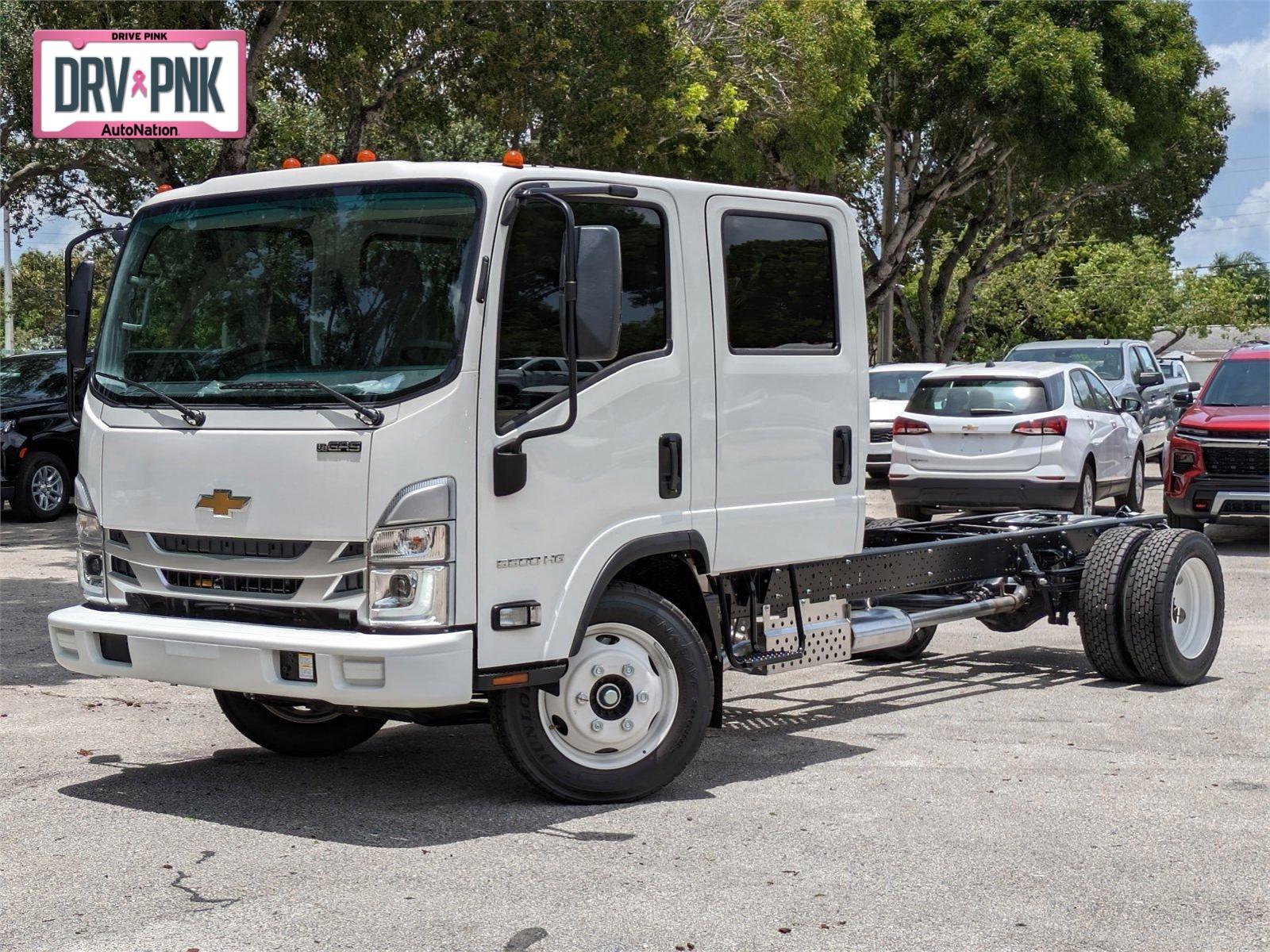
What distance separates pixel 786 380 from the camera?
7.07 metres

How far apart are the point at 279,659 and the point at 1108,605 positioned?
4.78m

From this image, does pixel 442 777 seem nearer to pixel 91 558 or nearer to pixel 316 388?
pixel 91 558

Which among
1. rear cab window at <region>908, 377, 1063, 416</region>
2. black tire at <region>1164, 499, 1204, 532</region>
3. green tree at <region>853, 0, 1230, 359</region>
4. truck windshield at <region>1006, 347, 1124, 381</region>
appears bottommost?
black tire at <region>1164, 499, 1204, 532</region>

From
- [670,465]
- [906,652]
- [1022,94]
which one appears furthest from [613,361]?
[1022,94]

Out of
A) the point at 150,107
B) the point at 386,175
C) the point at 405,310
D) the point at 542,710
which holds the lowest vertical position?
the point at 542,710

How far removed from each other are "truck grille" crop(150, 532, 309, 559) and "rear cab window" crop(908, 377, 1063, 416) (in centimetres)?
1059

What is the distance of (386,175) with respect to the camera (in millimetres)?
6176

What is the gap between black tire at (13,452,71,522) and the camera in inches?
704

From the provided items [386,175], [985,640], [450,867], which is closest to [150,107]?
[985,640]

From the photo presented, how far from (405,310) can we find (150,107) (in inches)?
445

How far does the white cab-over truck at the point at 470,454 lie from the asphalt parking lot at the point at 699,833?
17.1 inches

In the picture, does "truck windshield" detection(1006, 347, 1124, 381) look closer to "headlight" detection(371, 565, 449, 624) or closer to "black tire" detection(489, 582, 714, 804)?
"black tire" detection(489, 582, 714, 804)

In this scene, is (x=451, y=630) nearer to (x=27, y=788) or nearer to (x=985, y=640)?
(x=27, y=788)

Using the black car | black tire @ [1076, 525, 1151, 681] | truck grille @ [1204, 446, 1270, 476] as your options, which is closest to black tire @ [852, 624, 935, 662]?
black tire @ [1076, 525, 1151, 681]
